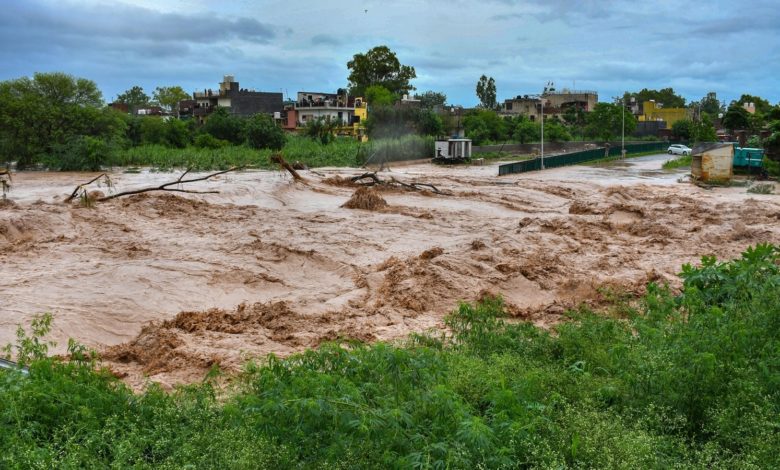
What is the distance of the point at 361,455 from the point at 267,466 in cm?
69

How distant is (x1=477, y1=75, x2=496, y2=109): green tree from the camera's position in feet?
383

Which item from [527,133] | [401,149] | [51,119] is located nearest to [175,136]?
[51,119]

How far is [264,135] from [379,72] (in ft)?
135

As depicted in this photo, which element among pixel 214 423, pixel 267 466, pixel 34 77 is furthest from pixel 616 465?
pixel 34 77

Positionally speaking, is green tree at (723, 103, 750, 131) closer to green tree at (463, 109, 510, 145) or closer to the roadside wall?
the roadside wall

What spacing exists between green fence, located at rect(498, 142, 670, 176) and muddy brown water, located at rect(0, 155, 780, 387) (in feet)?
45.1

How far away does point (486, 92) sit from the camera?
4616 inches

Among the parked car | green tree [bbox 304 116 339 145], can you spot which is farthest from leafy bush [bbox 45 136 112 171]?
the parked car

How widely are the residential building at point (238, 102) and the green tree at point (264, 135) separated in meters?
28.8

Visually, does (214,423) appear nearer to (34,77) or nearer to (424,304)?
(424,304)

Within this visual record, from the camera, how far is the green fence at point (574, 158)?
40344mm

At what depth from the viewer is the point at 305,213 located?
72.1 feet

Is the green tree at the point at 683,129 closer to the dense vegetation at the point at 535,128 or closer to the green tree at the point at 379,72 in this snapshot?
the dense vegetation at the point at 535,128

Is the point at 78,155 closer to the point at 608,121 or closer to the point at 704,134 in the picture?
the point at 608,121
